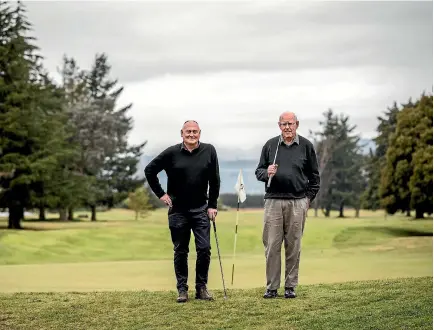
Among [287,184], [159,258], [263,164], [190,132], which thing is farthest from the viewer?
[159,258]

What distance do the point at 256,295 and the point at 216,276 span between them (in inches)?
263

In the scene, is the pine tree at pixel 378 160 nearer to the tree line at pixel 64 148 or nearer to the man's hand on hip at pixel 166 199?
the tree line at pixel 64 148

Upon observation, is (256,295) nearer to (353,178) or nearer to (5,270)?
(5,270)

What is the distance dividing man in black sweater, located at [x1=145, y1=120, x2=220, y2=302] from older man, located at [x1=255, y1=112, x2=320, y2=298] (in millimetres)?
691

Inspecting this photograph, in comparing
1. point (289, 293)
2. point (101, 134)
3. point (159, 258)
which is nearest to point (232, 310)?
point (289, 293)

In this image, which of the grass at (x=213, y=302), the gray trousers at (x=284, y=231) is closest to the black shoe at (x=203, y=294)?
the grass at (x=213, y=302)

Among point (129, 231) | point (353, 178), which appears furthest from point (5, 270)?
point (353, 178)

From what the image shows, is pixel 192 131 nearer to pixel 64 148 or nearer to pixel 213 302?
pixel 213 302

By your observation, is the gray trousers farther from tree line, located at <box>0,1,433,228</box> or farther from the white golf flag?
tree line, located at <box>0,1,433,228</box>

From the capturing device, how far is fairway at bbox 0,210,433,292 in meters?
16.7

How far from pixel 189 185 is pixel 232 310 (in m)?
1.67

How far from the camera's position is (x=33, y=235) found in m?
33.0

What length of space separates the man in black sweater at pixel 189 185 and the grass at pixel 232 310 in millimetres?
845

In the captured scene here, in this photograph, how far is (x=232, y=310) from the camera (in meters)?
10.2
